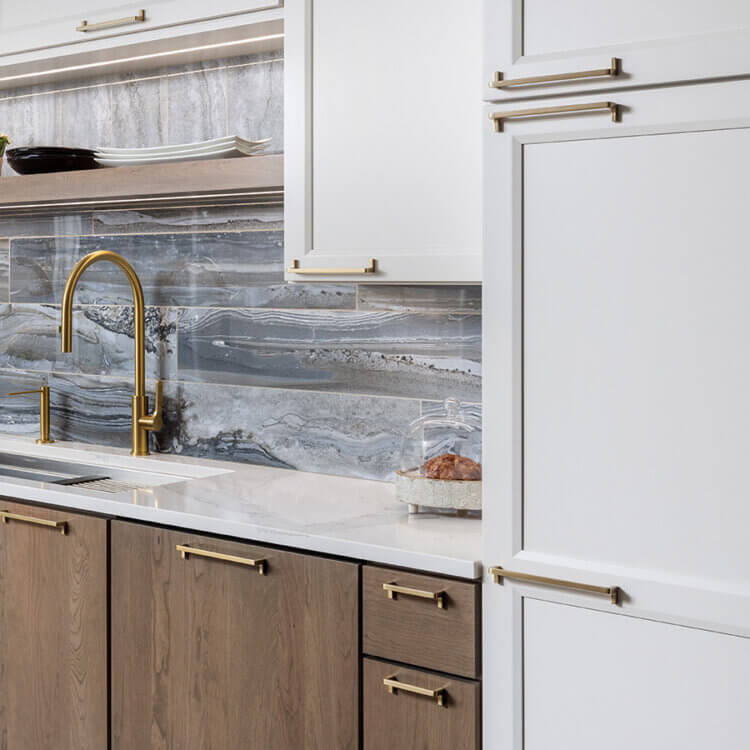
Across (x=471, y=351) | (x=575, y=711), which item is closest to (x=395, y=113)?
(x=471, y=351)

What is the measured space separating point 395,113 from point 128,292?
48.5 inches

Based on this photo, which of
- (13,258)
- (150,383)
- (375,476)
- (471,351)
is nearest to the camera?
(471,351)

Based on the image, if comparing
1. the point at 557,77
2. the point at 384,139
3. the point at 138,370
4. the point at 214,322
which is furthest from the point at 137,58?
the point at 557,77

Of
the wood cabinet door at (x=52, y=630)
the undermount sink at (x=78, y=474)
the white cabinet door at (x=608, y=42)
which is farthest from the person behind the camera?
the undermount sink at (x=78, y=474)

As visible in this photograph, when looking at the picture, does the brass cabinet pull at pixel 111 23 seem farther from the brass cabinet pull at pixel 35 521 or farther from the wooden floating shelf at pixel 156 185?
the brass cabinet pull at pixel 35 521

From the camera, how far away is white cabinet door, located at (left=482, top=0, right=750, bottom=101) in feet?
4.43

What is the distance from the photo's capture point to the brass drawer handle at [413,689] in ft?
5.30

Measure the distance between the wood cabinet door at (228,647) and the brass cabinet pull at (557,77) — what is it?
90 cm

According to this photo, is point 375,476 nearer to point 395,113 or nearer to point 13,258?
point 395,113

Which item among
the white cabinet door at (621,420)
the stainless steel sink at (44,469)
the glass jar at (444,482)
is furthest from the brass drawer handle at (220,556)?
the stainless steel sink at (44,469)

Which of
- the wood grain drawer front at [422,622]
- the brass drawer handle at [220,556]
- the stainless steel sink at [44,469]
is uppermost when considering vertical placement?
the stainless steel sink at [44,469]

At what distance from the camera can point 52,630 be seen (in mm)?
2145

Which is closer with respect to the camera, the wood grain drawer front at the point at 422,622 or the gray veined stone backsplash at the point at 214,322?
the wood grain drawer front at the point at 422,622

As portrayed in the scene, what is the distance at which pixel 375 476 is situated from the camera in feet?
7.81
